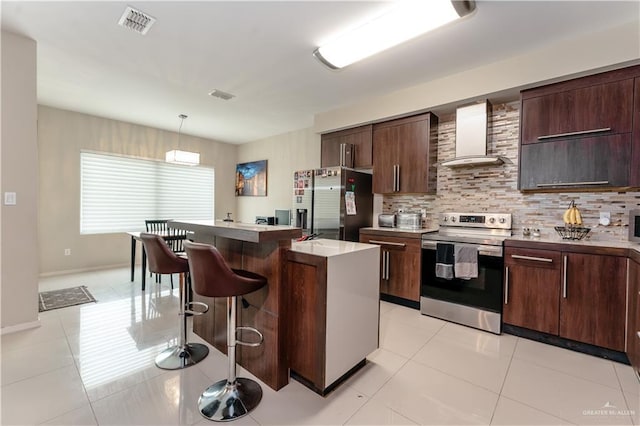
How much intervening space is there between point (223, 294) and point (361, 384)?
1130mm

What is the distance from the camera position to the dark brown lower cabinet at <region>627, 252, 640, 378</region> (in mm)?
1904

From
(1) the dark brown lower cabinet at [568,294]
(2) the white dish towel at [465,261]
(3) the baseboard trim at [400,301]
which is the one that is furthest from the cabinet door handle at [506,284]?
(3) the baseboard trim at [400,301]

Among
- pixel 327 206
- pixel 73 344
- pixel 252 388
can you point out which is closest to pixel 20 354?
pixel 73 344

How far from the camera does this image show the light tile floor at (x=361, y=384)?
158 cm

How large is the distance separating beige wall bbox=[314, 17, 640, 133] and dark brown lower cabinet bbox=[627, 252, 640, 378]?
5.31 ft

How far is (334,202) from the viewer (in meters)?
3.80

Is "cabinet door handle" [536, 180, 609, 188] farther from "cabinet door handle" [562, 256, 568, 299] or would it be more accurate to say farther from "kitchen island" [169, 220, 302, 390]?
"kitchen island" [169, 220, 302, 390]

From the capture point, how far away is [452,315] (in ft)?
9.71

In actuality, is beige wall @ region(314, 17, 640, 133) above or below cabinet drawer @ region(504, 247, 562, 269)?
above

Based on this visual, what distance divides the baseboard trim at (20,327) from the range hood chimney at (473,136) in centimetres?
452

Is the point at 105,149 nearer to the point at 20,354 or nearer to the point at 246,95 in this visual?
the point at 246,95

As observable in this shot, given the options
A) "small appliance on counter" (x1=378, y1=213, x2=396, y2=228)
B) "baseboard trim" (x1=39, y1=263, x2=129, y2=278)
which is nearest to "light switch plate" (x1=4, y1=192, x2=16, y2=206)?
"baseboard trim" (x1=39, y1=263, x2=129, y2=278)

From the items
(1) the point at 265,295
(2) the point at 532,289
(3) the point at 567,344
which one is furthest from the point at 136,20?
(3) the point at 567,344

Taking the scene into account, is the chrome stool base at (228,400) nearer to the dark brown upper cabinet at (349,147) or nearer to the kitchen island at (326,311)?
the kitchen island at (326,311)
